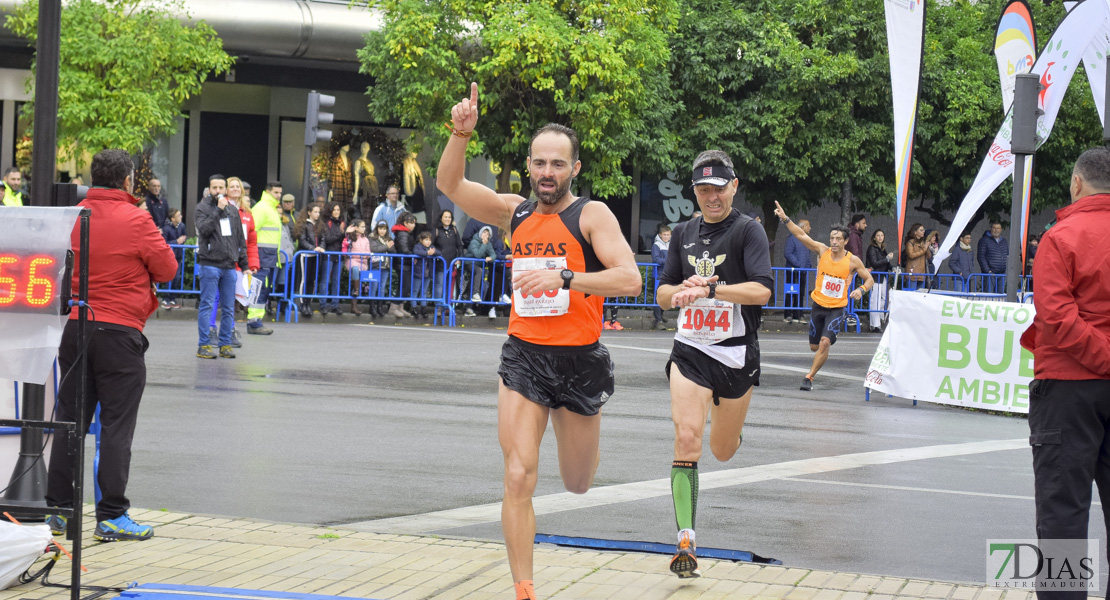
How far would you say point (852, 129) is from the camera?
26.5m

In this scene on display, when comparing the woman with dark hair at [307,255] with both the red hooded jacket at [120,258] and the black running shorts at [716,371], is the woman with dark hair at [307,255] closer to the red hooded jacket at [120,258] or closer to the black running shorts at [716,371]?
the red hooded jacket at [120,258]

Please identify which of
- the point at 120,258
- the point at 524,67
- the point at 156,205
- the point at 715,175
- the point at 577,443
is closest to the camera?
the point at 577,443

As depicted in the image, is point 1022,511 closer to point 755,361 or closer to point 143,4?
point 755,361

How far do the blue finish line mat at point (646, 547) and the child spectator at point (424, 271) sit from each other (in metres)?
15.3

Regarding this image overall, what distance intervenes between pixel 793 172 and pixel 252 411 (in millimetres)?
17690

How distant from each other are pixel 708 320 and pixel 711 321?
16 millimetres

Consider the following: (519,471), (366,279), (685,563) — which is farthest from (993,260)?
(519,471)

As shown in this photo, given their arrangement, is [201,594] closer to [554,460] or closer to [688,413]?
[688,413]

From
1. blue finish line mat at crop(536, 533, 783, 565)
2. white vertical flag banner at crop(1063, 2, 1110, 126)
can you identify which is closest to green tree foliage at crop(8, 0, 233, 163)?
white vertical flag banner at crop(1063, 2, 1110, 126)

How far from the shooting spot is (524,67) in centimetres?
2262

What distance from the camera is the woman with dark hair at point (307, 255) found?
69.1ft

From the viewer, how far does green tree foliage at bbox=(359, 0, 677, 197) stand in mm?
22328

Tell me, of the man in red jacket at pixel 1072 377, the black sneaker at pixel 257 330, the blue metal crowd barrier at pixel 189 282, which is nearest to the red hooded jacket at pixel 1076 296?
the man in red jacket at pixel 1072 377

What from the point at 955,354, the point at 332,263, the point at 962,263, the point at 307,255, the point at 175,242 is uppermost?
the point at 962,263
